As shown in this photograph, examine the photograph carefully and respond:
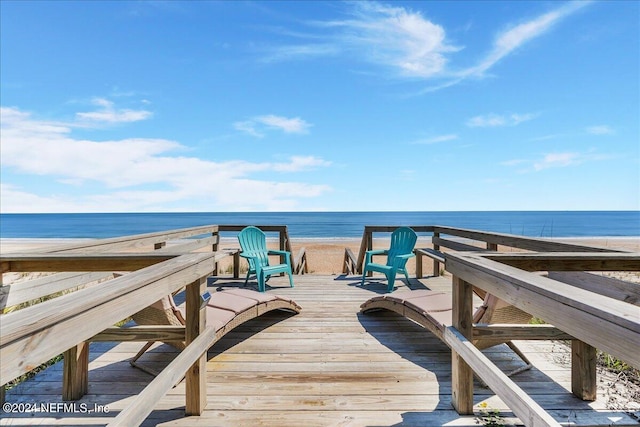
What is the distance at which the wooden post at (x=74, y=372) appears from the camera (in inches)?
75.4

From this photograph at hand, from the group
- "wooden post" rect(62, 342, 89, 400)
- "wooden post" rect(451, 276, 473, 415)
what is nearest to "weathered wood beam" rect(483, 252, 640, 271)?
"wooden post" rect(451, 276, 473, 415)

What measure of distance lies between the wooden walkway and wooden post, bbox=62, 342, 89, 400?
0.23 ft

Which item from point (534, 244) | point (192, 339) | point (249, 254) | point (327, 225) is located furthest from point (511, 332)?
point (327, 225)

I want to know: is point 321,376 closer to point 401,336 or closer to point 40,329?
point 401,336

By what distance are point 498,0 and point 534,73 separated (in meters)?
4.14

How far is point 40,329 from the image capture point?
0.66m

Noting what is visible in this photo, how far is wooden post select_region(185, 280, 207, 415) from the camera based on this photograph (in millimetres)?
1748

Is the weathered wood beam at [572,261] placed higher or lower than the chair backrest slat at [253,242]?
higher

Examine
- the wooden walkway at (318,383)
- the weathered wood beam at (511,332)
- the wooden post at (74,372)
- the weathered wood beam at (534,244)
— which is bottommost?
the wooden walkway at (318,383)

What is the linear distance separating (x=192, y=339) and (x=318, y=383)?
3.03ft

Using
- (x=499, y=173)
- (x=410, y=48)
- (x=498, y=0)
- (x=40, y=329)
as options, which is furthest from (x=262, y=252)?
(x=499, y=173)

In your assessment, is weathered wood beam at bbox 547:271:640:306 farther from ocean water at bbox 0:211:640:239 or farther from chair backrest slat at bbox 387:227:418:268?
ocean water at bbox 0:211:640:239

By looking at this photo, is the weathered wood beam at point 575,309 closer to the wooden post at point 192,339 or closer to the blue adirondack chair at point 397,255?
the wooden post at point 192,339

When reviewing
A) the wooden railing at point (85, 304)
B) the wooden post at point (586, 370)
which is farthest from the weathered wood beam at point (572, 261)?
the wooden railing at point (85, 304)
